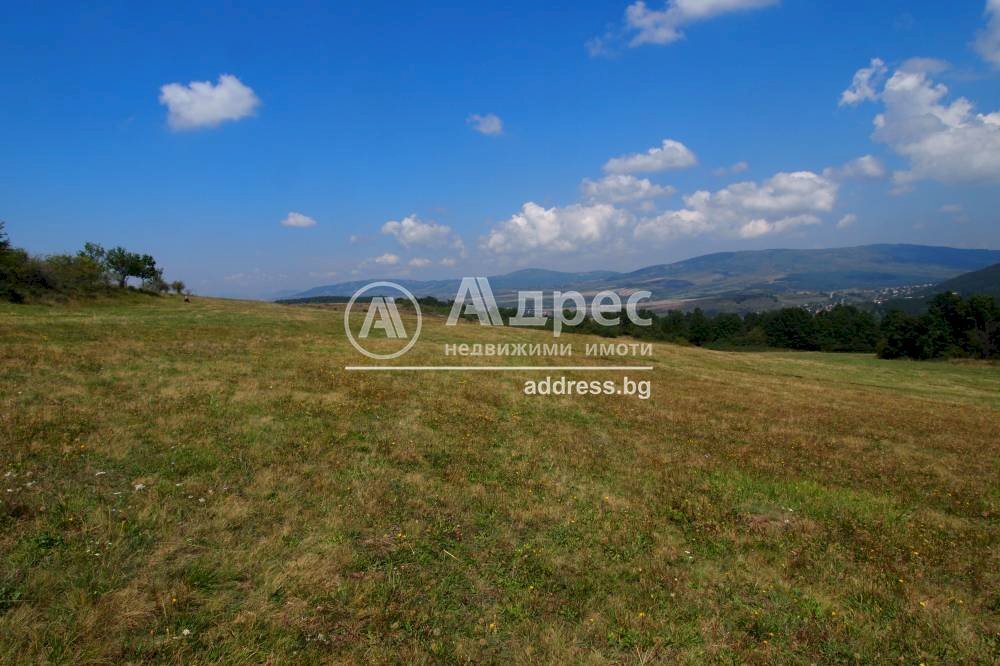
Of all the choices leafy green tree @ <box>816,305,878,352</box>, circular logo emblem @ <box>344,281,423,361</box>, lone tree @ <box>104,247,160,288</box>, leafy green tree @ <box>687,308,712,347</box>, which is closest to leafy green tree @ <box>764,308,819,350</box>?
leafy green tree @ <box>816,305,878,352</box>

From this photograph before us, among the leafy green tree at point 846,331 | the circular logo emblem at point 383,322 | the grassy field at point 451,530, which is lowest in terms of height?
the leafy green tree at point 846,331

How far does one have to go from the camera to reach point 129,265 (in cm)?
6147

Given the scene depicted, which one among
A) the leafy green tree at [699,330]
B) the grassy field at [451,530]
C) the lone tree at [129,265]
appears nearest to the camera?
the grassy field at [451,530]

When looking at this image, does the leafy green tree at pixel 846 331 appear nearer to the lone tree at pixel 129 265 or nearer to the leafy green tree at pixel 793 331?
the leafy green tree at pixel 793 331

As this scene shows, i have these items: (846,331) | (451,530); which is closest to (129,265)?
(451,530)

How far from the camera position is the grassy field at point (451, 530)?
6.16 meters

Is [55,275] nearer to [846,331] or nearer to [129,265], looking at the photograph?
[129,265]

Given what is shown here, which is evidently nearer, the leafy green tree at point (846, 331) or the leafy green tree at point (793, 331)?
the leafy green tree at point (846, 331)

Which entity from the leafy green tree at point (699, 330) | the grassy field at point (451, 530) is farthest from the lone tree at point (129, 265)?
the leafy green tree at point (699, 330)

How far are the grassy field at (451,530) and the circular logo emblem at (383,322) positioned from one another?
10.1m

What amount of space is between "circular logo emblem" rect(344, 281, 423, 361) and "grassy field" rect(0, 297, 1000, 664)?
10082 millimetres

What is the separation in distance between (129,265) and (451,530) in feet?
241

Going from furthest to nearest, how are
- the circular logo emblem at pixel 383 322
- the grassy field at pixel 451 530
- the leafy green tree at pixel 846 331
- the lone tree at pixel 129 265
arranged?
1. the leafy green tree at pixel 846 331
2. the lone tree at pixel 129 265
3. the circular logo emblem at pixel 383 322
4. the grassy field at pixel 451 530

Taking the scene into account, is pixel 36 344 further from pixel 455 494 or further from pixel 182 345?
pixel 455 494
